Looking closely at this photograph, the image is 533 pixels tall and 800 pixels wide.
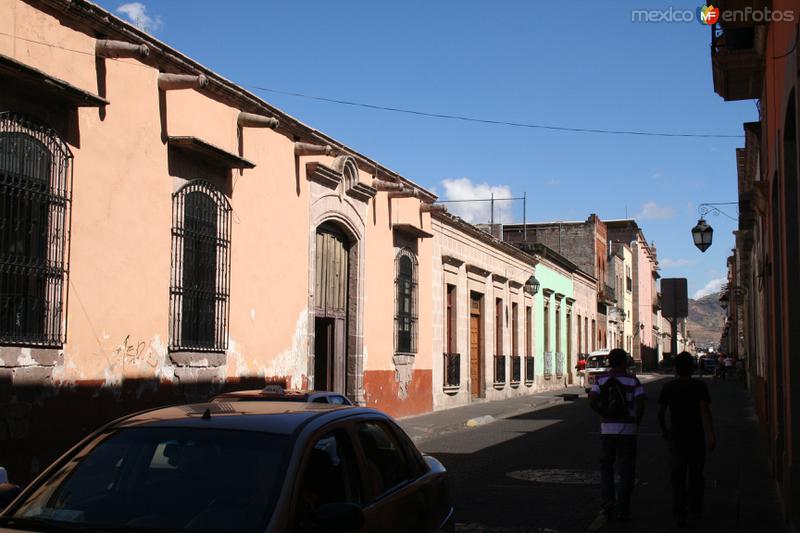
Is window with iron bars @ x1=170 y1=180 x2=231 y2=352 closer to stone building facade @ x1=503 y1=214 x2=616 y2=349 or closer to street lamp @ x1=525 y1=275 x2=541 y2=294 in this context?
street lamp @ x1=525 y1=275 x2=541 y2=294

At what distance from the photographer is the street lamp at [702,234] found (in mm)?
21281

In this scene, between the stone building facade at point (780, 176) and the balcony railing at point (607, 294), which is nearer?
the stone building facade at point (780, 176)

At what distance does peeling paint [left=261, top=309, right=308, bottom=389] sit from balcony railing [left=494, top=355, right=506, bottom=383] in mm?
14577

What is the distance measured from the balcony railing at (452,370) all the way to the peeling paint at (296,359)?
344 inches

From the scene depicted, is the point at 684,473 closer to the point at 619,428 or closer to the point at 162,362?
the point at 619,428

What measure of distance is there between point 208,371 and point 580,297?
35.7 m

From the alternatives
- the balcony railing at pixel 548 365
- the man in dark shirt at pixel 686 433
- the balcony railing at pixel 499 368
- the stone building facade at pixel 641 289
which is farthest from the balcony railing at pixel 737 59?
the stone building facade at pixel 641 289

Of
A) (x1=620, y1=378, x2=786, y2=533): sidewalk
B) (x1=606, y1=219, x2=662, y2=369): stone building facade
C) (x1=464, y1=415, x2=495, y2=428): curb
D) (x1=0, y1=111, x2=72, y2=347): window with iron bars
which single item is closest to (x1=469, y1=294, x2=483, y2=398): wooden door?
(x1=464, y1=415, x2=495, y2=428): curb

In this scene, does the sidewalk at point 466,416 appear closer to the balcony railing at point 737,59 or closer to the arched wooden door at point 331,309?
the arched wooden door at point 331,309

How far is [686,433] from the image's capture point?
29.4 feet

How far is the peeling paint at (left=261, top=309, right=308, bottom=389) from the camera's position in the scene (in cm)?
1625

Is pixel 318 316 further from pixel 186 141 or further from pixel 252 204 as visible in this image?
pixel 186 141

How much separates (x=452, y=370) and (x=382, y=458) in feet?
68.5

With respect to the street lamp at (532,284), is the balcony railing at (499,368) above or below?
below
